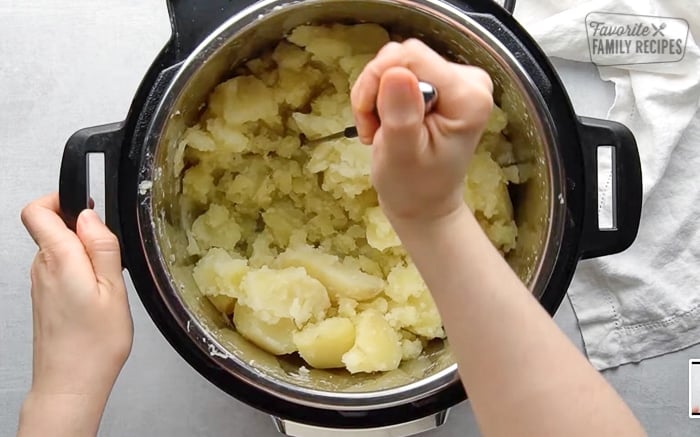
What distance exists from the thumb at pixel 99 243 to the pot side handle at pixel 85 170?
0.04 feet

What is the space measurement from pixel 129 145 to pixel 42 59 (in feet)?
0.93

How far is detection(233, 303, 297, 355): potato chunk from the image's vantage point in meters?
0.70

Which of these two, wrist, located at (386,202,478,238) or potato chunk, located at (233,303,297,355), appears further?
potato chunk, located at (233,303,297,355)

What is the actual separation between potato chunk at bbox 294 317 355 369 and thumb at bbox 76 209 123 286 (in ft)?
0.55

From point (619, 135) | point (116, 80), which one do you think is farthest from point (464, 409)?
point (116, 80)

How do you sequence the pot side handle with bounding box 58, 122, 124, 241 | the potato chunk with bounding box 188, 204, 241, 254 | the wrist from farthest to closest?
1. the potato chunk with bounding box 188, 204, 241, 254
2. the pot side handle with bounding box 58, 122, 124, 241
3. the wrist

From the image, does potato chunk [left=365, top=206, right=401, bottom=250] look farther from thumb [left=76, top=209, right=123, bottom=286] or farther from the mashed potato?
thumb [left=76, top=209, right=123, bottom=286]

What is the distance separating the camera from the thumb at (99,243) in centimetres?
63

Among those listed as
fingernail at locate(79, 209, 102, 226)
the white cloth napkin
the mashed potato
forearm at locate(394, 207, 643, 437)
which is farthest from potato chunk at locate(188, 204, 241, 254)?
the white cloth napkin

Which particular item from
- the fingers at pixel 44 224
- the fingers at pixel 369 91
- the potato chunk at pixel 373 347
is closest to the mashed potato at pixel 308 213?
the potato chunk at pixel 373 347

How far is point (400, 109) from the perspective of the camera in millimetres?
409

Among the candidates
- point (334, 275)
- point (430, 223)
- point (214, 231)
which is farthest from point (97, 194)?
point (430, 223)

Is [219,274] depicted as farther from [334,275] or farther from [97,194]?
[97,194]

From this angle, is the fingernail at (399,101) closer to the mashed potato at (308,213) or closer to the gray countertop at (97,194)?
the mashed potato at (308,213)
